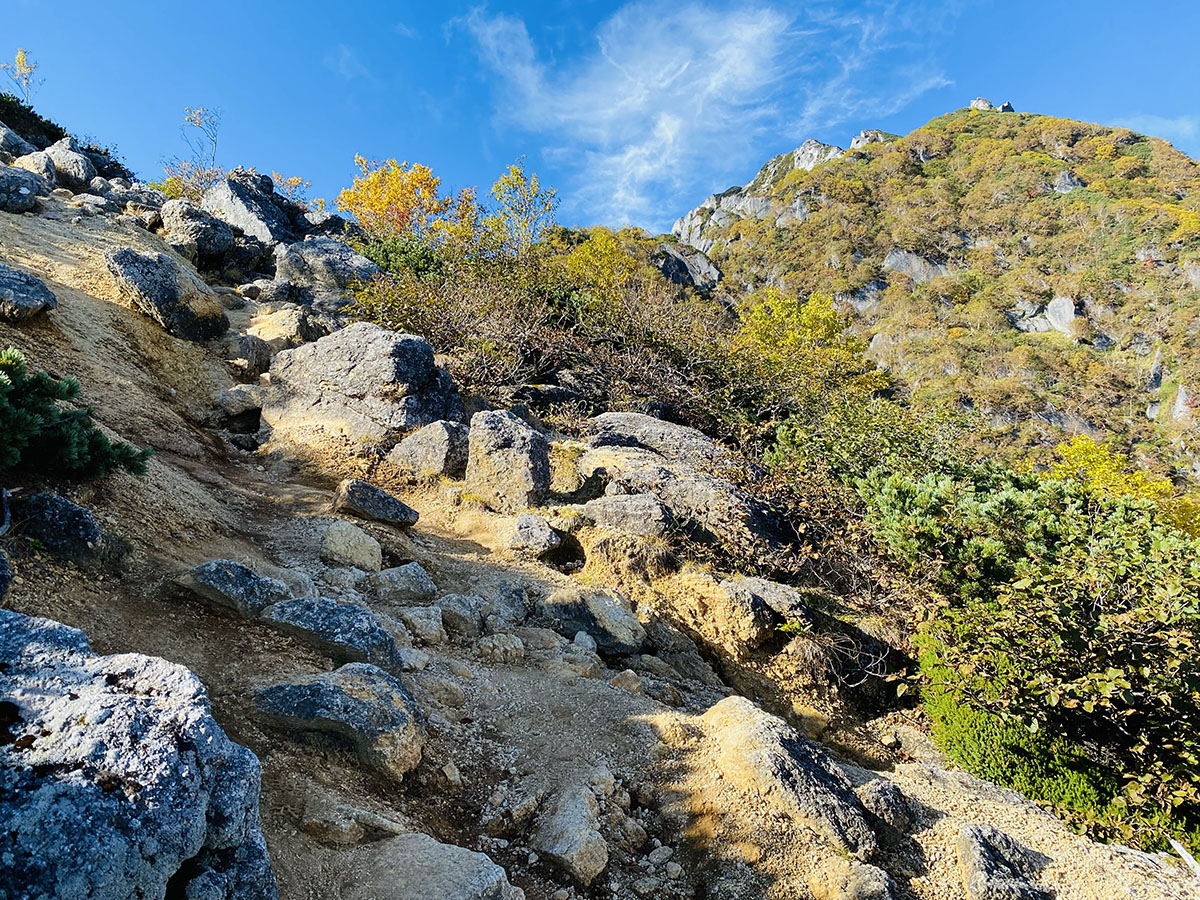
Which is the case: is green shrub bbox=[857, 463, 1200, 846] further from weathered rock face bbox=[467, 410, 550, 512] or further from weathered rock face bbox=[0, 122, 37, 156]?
weathered rock face bbox=[0, 122, 37, 156]

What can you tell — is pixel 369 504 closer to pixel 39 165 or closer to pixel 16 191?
pixel 16 191

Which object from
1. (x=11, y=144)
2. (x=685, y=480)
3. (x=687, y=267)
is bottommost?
(x=685, y=480)

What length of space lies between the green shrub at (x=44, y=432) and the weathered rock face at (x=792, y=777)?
4898mm

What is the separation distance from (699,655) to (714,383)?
8409 millimetres

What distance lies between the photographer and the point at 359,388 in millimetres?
9250

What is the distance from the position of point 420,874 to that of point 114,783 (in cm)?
131

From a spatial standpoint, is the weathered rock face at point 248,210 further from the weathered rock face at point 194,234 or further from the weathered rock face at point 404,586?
the weathered rock face at point 404,586

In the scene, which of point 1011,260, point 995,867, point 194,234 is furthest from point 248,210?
point 1011,260

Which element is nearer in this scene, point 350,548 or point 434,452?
point 350,548

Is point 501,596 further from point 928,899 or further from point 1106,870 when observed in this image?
point 1106,870

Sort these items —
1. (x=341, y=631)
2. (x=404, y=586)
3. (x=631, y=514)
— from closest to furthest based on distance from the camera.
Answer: (x=341, y=631) < (x=404, y=586) < (x=631, y=514)

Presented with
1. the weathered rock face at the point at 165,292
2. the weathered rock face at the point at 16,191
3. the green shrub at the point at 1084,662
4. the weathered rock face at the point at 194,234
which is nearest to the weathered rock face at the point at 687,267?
the weathered rock face at the point at 194,234

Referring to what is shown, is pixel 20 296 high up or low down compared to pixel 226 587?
up

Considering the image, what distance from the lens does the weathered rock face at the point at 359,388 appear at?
9.02 metres
